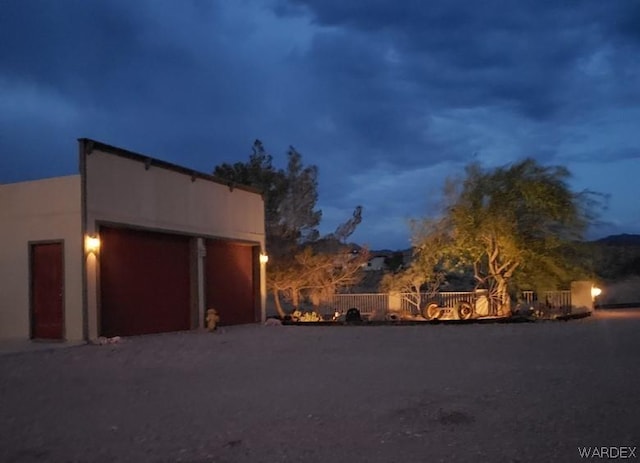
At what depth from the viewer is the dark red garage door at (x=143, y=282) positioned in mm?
18031

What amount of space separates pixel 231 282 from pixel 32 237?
768 centimetres

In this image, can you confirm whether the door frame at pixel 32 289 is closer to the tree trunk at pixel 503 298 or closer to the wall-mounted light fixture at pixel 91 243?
the wall-mounted light fixture at pixel 91 243

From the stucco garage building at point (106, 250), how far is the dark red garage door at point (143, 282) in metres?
0.03

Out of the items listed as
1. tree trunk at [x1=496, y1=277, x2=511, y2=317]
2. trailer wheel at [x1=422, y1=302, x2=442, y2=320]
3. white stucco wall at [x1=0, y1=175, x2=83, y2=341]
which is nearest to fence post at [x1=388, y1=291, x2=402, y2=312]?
trailer wheel at [x1=422, y1=302, x2=442, y2=320]

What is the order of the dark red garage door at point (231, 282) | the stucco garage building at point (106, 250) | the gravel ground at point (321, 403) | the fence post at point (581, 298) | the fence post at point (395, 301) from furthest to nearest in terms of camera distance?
the fence post at point (581, 298)
the fence post at point (395, 301)
the dark red garage door at point (231, 282)
the stucco garage building at point (106, 250)
the gravel ground at point (321, 403)

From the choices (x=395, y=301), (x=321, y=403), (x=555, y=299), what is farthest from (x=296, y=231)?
(x=321, y=403)

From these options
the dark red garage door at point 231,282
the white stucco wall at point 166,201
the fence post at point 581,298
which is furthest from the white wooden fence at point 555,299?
the white stucco wall at point 166,201

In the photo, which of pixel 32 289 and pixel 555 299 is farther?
pixel 555 299

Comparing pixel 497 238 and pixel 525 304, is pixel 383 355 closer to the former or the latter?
pixel 497 238

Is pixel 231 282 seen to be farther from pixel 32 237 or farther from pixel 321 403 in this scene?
pixel 321 403

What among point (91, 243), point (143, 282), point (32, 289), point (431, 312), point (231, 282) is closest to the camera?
point (91, 243)

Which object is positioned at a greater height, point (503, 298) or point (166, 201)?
point (166, 201)

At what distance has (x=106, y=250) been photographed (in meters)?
18.0

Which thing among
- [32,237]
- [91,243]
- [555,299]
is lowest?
[555,299]
